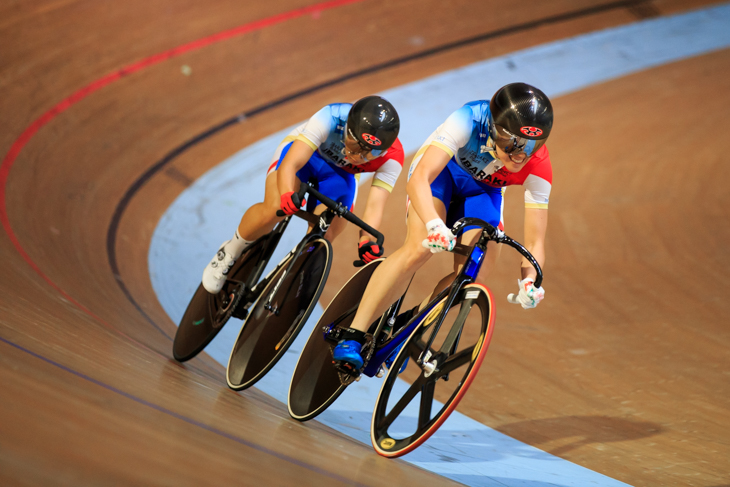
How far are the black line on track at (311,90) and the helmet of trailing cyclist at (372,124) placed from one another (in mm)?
→ 1704

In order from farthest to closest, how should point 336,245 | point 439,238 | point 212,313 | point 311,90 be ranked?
1. point 311,90
2. point 336,245
3. point 212,313
4. point 439,238

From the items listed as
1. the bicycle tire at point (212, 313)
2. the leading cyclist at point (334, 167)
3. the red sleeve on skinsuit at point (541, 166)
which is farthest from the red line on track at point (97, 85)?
the red sleeve on skinsuit at point (541, 166)

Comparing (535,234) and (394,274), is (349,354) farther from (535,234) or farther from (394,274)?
(535,234)

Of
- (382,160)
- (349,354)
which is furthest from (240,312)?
(382,160)

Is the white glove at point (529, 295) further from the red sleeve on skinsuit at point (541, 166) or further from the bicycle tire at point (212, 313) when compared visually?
the bicycle tire at point (212, 313)

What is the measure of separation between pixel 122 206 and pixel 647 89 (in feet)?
18.6

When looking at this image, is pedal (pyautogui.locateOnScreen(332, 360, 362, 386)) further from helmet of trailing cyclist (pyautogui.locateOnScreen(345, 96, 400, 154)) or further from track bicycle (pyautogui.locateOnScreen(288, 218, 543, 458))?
helmet of trailing cyclist (pyautogui.locateOnScreen(345, 96, 400, 154))

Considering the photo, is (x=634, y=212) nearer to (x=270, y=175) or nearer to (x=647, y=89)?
(x=647, y=89)

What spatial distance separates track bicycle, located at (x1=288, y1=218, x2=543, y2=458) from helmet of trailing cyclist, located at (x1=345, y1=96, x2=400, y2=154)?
49 cm

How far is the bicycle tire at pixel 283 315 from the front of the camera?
2881 mm

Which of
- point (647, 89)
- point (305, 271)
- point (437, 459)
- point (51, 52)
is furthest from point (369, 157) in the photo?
point (647, 89)

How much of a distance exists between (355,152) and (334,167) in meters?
0.35

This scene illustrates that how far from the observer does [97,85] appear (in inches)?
236

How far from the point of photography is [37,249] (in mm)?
3662
